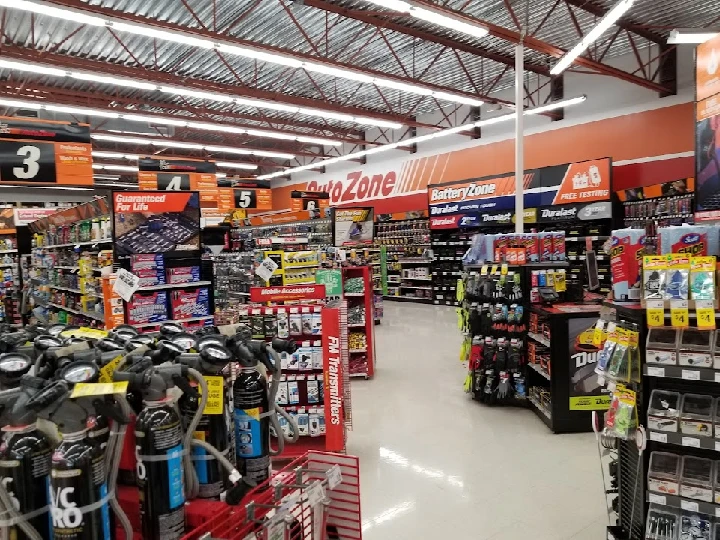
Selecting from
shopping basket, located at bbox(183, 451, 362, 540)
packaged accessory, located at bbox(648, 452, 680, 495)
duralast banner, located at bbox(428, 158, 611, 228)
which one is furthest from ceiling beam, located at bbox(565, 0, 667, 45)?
shopping basket, located at bbox(183, 451, 362, 540)

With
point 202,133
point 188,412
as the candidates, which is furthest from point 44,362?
point 202,133

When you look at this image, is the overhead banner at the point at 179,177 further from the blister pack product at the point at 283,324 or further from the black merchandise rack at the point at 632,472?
the black merchandise rack at the point at 632,472

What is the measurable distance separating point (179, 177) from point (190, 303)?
7531mm

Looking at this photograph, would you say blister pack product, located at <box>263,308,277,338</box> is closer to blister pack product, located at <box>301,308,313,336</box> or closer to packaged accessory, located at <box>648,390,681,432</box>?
blister pack product, located at <box>301,308,313,336</box>

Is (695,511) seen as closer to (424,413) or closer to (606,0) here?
(424,413)

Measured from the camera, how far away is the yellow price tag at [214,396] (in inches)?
59.4

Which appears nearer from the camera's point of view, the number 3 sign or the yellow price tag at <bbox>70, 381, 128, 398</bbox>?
the yellow price tag at <bbox>70, 381, 128, 398</bbox>

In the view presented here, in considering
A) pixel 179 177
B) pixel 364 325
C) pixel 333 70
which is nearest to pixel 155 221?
pixel 364 325

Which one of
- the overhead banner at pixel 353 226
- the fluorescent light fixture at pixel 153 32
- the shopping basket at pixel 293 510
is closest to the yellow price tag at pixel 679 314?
the shopping basket at pixel 293 510

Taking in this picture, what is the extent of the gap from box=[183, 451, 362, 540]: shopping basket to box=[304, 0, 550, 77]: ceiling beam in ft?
25.9

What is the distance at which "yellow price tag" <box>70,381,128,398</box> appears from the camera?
119 cm

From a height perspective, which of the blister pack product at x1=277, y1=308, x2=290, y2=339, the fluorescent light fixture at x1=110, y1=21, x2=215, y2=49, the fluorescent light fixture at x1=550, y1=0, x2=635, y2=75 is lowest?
the blister pack product at x1=277, y1=308, x2=290, y2=339

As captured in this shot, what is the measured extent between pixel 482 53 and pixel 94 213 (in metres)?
8.57

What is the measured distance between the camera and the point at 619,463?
2.88 m
